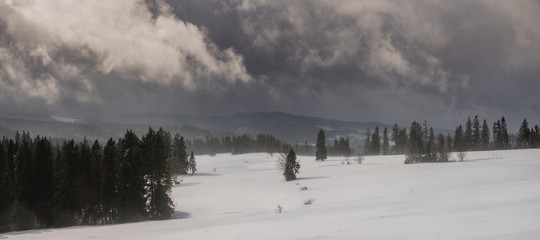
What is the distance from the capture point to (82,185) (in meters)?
44.0

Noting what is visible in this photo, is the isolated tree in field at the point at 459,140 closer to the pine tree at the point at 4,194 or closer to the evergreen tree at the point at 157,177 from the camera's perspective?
the evergreen tree at the point at 157,177

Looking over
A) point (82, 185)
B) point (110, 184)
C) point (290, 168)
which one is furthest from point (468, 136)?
point (82, 185)

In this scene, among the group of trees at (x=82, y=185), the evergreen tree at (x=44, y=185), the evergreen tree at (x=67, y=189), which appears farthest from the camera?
the evergreen tree at (x=67, y=189)

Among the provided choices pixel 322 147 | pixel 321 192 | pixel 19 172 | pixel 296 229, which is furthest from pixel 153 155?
pixel 322 147

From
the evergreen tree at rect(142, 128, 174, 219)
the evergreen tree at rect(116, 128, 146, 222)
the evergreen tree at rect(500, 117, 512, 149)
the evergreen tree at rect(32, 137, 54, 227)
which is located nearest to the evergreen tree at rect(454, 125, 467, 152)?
the evergreen tree at rect(500, 117, 512, 149)

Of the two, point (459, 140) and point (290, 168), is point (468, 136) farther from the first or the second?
point (290, 168)

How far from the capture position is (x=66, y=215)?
4178cm

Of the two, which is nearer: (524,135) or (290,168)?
(290,168)

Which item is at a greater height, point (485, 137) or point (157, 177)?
point (485, 137)

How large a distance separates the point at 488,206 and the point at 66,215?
142 feet

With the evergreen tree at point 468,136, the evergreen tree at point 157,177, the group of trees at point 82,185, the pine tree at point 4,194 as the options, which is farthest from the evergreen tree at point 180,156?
the evergreen tree at point 468,136

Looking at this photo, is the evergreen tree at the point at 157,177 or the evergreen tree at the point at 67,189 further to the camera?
the evergreen tree at the point at 157,177

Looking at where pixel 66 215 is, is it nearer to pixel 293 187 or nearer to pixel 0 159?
pixel 0 159

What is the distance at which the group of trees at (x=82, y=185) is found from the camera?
41.1 m
